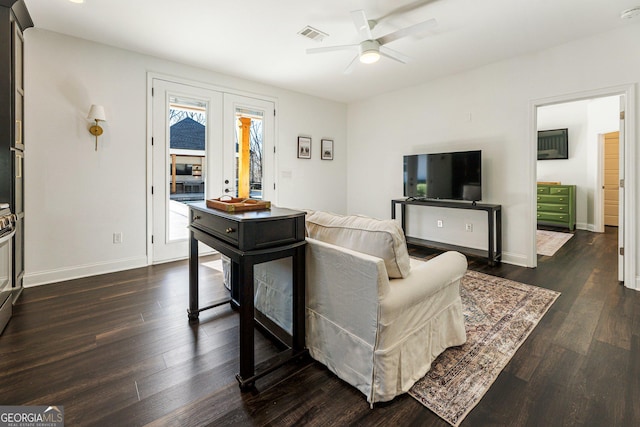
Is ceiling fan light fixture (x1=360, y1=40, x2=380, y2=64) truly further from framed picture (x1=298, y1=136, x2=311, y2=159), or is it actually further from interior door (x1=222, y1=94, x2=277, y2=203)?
framed picture (x1=298, y1=136, x2=311, y2=159)

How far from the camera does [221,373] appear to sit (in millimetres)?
1730

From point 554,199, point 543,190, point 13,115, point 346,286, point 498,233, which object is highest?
point 13,115

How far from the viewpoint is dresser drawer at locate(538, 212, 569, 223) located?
20.6ft

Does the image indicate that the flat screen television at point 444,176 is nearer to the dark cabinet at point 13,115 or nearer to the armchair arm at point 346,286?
the armchair arm at point 346,286

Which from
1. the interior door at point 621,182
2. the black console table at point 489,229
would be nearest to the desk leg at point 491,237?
the black console table at point 489,229

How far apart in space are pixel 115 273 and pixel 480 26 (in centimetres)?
478

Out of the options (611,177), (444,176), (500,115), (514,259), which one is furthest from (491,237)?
(611,177)

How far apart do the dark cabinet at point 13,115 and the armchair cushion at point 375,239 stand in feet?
9.00

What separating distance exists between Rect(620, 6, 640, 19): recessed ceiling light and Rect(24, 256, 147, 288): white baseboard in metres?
5.65

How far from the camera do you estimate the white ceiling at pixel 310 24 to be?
8.74ft

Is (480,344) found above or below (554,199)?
below

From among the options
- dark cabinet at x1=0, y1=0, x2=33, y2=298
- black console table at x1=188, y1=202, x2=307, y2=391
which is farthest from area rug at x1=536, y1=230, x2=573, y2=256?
dark cabinet at x1=0, y1=0, x2=33, y2=298

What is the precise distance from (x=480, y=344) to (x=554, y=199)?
19.8 ft

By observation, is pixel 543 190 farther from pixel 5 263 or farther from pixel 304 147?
pixel 5 263
